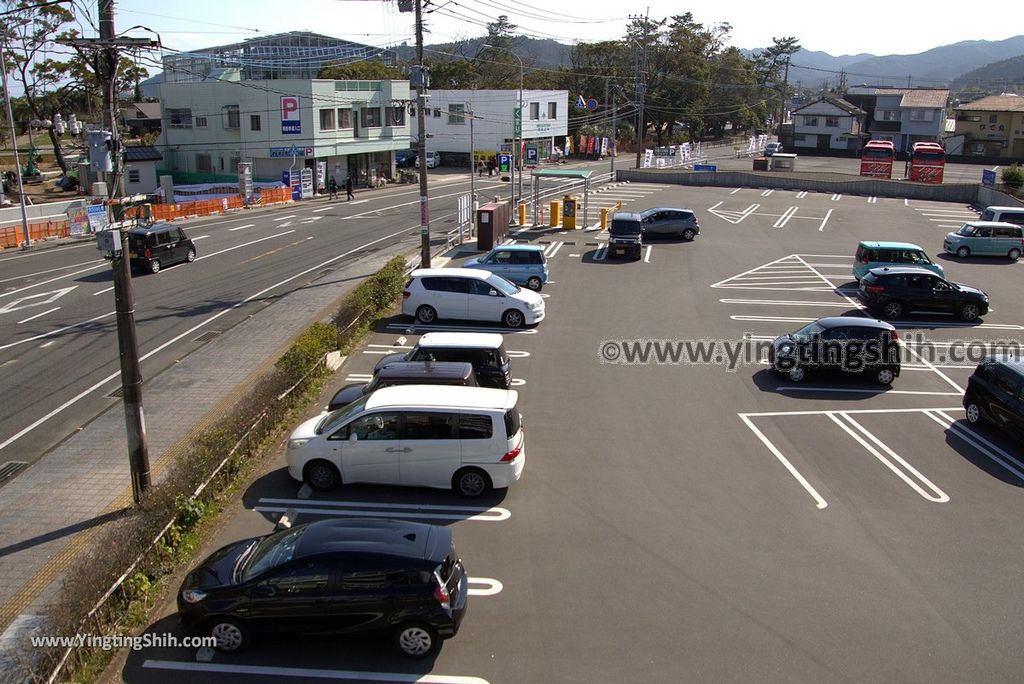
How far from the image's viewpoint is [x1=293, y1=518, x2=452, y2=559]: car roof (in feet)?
27.5

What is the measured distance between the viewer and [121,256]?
35.3ft

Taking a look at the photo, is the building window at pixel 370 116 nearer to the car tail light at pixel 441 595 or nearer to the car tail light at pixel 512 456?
the car tail light at pixel 512 456

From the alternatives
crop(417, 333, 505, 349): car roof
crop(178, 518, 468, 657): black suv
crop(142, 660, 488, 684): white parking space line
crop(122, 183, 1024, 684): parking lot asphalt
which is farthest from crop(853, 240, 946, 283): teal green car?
crop(142, 660, 488, 684): white parking space line

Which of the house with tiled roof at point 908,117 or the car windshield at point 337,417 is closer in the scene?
the car windshield at point 337,417

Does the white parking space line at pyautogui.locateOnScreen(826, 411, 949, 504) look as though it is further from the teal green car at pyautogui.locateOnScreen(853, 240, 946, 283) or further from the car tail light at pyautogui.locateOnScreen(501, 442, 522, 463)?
the teal green car at pyautogui.locateOnScreen(853, 240, 946, 283)

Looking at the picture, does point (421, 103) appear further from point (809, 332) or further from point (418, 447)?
point (418, 447)

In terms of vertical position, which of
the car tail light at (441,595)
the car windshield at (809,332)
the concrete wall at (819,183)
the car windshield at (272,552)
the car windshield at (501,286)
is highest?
the concrete wall at (819,183)

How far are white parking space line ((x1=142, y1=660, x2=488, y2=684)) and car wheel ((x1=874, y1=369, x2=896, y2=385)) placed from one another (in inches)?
523

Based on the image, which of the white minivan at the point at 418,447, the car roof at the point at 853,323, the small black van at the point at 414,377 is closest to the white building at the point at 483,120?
the car roof at the point at 853,323

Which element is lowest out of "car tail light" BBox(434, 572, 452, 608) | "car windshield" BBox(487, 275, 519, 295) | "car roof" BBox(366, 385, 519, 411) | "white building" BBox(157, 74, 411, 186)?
"car tail light" BBox(434, 572, 452, 608)

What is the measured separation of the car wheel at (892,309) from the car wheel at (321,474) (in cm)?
1814

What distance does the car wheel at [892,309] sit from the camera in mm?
23641

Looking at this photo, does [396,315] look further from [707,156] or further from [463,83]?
[463,83]

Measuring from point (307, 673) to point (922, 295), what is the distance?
70.2ft
